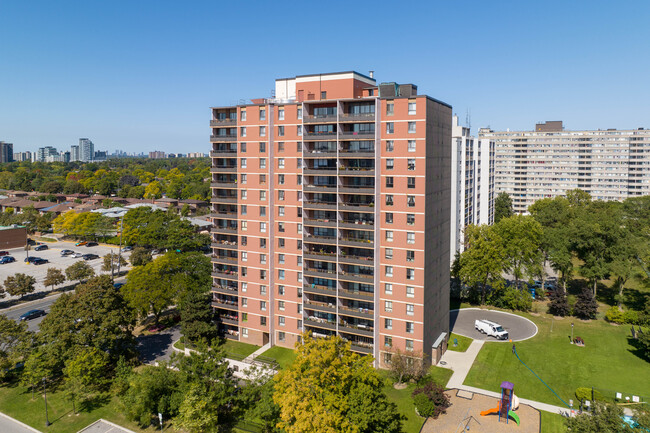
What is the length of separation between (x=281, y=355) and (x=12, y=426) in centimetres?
3312

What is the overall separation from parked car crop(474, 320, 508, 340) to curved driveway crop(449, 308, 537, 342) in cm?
67

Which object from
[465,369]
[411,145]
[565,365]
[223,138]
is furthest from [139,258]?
[565,365]

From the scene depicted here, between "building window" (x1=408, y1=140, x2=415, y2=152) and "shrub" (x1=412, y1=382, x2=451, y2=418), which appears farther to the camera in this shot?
"building window" (x1=408, y1=140, x2=415, y2=152)

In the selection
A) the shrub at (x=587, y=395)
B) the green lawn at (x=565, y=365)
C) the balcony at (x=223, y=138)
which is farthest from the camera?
the balcony at (x=223, y=138)

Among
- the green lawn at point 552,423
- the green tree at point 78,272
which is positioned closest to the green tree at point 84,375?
the green tree at point 78,272

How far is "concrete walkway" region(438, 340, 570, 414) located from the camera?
4891 centimetres

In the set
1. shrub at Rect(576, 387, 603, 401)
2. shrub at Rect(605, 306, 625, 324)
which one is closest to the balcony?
shrub at Rect(576, 387, 603, 401)

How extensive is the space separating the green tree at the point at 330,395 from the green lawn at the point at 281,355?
1725 centimetres

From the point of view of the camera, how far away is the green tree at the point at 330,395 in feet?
125

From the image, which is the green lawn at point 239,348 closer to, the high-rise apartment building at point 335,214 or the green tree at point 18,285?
the high-rise apartment building at point 335,214

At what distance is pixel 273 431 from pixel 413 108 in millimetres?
41874

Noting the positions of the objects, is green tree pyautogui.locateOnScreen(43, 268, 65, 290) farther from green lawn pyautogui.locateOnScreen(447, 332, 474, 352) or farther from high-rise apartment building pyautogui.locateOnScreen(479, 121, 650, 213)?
high-rise apartment building pyautogui.locateOnScreen(479, 121, 650, 213)

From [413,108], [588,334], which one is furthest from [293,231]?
[588,334]

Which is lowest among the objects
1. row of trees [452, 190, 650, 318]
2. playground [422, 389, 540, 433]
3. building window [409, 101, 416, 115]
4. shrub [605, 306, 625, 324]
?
playground [422, 389, 540, 433]
